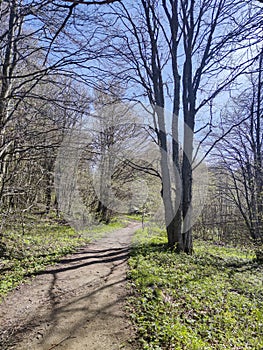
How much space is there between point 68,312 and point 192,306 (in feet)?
6.72

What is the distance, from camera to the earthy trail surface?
104 inches

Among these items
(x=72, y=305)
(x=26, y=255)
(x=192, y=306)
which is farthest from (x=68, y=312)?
(x=26, y=255)

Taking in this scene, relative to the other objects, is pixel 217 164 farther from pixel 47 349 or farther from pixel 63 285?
pixel 47 349

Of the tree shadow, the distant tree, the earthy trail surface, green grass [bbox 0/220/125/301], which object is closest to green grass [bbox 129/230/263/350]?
the earthy trail surface

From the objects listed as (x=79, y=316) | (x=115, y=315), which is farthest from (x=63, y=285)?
(x=115, y=315)

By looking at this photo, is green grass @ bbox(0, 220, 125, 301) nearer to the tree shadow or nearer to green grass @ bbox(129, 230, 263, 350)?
the tree shadow

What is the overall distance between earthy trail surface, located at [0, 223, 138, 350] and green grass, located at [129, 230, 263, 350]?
307 mm

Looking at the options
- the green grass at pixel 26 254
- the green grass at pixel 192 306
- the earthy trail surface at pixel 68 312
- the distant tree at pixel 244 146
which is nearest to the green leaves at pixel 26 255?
the green grass at pixel 26 254

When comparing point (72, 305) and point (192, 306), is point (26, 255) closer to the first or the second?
point (72, 305)

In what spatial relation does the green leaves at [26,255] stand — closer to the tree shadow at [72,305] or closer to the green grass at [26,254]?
the green grass at [26,254]

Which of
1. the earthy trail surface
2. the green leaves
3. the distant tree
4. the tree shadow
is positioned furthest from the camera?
the distant tree

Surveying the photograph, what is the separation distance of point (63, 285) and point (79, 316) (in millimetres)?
1188

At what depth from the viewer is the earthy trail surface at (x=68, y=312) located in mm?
2637

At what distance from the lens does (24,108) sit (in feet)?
15.3
